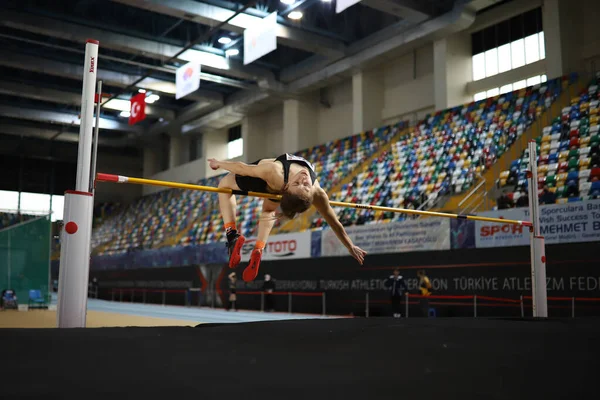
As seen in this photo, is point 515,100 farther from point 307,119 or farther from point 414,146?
point 307,119

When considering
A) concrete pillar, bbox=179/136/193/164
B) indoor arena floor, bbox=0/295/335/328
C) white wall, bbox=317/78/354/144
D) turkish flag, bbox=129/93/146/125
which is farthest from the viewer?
concrete pillar, bbox=179/136/193/164

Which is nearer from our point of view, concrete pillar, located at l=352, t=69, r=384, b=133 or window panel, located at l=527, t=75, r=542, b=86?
window panel, located at l=527, t=75, r=542, b=86

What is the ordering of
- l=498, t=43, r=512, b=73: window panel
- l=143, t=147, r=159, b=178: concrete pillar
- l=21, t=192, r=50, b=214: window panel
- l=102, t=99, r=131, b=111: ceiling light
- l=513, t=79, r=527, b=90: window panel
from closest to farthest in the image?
l=513, t=79, r=527, b=90: window panel, l=498, t=43, r=512, b=73: window panel, l=102, t=99, r=131, b=111: ceiling light, l=21, t=192, r=50, b=214: window panel, l=143, t=147, r=159, b=178: concrete pillar

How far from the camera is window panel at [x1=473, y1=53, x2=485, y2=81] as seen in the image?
55.8ft

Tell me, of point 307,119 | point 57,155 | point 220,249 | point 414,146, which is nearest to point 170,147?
point 57,155

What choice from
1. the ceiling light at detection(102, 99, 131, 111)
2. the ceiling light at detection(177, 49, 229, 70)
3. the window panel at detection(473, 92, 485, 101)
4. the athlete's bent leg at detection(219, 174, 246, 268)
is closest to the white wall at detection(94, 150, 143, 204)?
the ceiling light at detection(102, 99, 131, 111)

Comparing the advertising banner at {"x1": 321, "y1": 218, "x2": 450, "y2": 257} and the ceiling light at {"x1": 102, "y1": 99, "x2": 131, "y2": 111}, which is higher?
the ceiling light at {"x1": 102, "y1": 99, "x2": 131, "y2": 111}

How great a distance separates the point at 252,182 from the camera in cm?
513

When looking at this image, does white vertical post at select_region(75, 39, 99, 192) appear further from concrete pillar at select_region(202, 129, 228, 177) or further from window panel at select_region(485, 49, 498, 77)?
concrete pillar at select_region(202, 129, 228, 177)

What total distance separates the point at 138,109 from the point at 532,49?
11.6m

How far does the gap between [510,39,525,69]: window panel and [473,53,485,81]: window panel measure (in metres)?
0.94

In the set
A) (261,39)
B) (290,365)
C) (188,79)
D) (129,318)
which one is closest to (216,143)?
(188,79)

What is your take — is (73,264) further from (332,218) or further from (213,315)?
(213,315)

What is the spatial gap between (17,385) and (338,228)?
3737 millimetres
